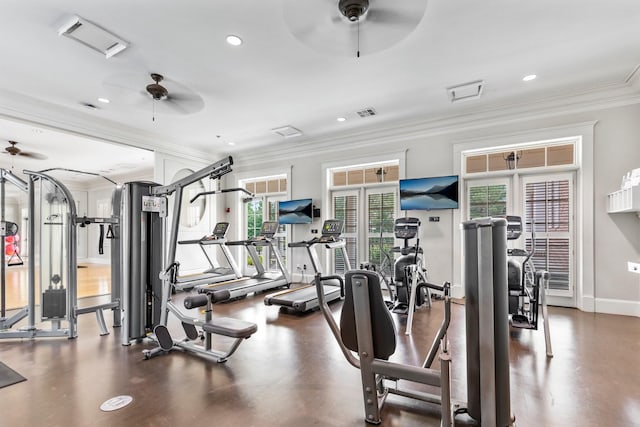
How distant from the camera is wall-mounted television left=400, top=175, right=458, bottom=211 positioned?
553 cm

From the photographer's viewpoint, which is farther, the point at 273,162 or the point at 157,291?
the point at 273,162

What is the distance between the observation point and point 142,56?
12.1ft

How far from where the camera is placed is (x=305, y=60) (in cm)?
384

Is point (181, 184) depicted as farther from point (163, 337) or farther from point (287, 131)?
point (287, 131)

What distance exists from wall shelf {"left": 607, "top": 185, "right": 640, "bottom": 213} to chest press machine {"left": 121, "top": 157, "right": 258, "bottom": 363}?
15.5ft

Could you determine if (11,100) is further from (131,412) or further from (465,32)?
(465,32)

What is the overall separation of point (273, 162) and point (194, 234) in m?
2.81

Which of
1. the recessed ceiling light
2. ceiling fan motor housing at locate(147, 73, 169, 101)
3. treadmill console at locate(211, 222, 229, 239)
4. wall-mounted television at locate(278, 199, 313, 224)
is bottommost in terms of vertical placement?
treadmill console at locate(211, 222, 229, 239)

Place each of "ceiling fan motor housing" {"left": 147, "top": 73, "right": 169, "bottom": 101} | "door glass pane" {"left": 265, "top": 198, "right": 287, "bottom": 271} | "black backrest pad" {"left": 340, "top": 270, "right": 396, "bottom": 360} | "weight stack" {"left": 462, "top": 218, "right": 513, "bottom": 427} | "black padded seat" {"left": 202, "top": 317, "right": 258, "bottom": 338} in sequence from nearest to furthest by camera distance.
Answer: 1. "weight stack" {"left": 462, "top": 218, "right": 513, "bottom": 427}
2. "black backrest pad" {"left": 340, "top": 270, "right": 396, "bottom": 360}
3. "black padded seat" {"left": 202, "top": 317, "right": 258, "bottom": 338}
4. "ceiling fan motor housing" {"left": 147, "top": 73, "right": 169, "bottom": 101}
5. "door glass pane" {"left": 265, "top": 198, "right": 287, "bottom": 271}

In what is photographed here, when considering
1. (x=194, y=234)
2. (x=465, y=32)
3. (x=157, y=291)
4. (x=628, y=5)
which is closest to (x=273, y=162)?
(x=194, y=234)

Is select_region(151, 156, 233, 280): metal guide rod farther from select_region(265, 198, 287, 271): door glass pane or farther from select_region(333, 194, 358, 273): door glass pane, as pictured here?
select_region(265, 198, 287, 271): door glass pane

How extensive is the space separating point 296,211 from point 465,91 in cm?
418

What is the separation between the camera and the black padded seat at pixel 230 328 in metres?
2.73

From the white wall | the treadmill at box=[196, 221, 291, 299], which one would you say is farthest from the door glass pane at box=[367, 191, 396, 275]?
the treadmill at box=[196, 221, 291, 299]
